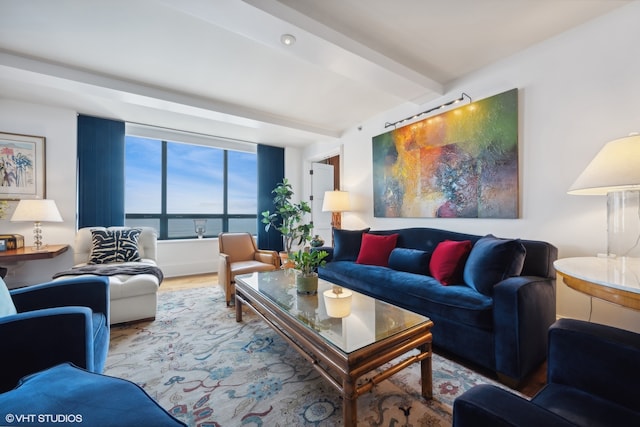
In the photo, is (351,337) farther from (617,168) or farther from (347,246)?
(347,246)

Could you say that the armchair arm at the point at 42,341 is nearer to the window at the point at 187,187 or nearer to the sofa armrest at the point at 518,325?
the sofa armrest at the point at 518,325

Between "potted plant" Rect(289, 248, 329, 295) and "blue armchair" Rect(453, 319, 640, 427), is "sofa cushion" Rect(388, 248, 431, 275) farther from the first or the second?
"blue armchair" Rect(453, 319, 640, 427)

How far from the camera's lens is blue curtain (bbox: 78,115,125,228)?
363 centimetres

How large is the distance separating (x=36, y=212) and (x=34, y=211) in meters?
0.02

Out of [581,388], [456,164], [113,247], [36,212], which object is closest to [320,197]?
[456,164]

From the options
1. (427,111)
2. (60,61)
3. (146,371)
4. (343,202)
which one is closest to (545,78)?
(427,111)

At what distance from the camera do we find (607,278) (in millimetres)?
1028

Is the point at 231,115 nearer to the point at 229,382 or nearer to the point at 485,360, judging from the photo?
the point at 229,382

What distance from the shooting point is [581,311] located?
204 cm

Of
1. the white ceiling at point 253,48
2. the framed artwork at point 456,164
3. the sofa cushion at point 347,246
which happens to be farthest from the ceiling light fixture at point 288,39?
the sofa cushion at point 347,246

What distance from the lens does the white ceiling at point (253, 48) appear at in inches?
72.0

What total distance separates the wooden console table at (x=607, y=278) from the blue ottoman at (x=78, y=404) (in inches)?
59.8

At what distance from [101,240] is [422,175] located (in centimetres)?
391

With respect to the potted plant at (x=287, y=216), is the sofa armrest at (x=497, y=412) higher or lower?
lower
